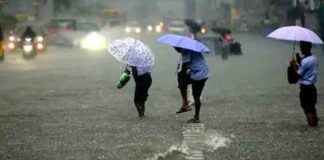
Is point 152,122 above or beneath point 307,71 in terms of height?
beneath

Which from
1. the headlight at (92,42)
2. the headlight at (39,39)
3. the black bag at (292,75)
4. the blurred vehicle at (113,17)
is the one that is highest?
the black bag at (292,75)

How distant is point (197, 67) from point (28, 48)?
57.3ft

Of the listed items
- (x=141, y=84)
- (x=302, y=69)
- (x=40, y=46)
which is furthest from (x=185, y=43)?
(x=40, y=46)

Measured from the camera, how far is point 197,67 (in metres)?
10.9

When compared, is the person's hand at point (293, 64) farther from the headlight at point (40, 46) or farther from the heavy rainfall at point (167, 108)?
the headlight at point (40, 46)

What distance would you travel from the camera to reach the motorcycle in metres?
26.6

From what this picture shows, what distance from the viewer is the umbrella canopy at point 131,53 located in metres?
11.4

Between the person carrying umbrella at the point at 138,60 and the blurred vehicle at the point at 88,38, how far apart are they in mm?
27166

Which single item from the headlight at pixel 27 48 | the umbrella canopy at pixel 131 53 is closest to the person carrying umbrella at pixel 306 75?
the umbrella canopy at pixel 131 53

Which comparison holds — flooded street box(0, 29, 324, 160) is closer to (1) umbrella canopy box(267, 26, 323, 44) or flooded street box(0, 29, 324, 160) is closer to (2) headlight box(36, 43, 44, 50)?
(1) umbrella canopy box(267, 26, 323, 44)

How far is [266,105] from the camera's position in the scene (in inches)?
524

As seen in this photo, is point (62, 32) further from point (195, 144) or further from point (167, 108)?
point (195, 144)

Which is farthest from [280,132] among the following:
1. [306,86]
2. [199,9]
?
[199,9]

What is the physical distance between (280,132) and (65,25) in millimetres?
31448
